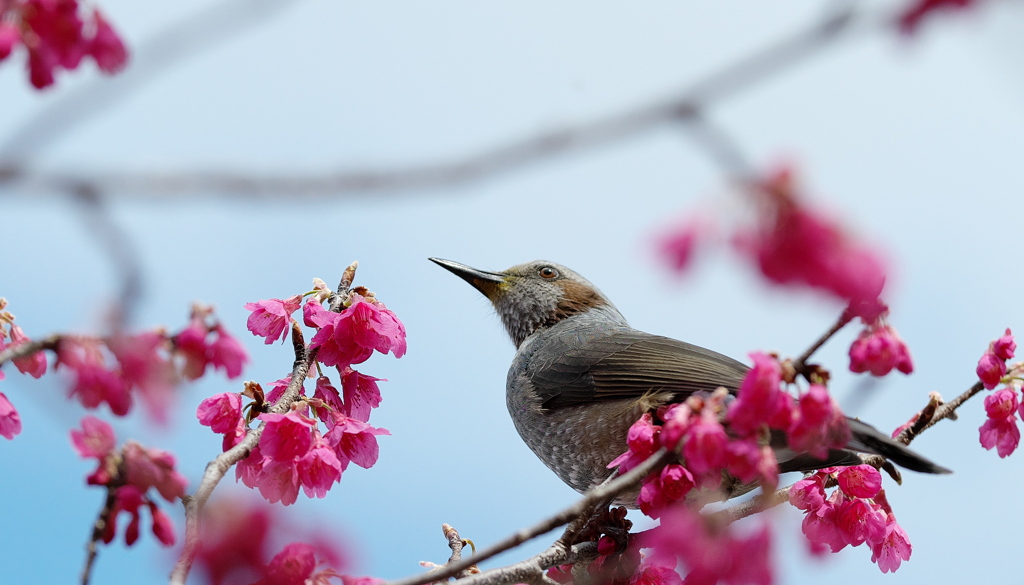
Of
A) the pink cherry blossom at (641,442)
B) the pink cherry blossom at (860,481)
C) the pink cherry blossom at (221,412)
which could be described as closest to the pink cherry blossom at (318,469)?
the pink cherry blossom at (221,412)

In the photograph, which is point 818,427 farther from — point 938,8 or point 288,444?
point 288,444

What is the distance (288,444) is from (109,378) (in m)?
0.67

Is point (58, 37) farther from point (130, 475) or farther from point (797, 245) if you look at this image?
point (797, 245)

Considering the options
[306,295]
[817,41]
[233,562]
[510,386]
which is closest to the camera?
[817,41]

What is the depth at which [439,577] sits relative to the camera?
1.74 meters

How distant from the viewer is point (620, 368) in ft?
11.4

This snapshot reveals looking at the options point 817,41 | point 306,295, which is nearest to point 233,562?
point 817,41

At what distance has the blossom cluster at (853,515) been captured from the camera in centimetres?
266

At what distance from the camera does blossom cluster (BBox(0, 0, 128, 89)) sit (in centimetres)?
150

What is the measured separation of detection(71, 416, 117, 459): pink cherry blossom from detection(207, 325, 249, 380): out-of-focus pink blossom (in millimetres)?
255

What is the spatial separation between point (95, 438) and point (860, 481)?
2165 millimetres

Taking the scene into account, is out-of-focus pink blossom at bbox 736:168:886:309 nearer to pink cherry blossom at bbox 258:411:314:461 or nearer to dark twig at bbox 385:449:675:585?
dark twig at bbox 385:449:675:585

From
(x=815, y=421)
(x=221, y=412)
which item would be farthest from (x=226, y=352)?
(x=815, y=421)

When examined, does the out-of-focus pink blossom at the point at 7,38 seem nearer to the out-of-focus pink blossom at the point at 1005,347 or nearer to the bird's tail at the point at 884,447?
the bird's tail at the point at 884,447
